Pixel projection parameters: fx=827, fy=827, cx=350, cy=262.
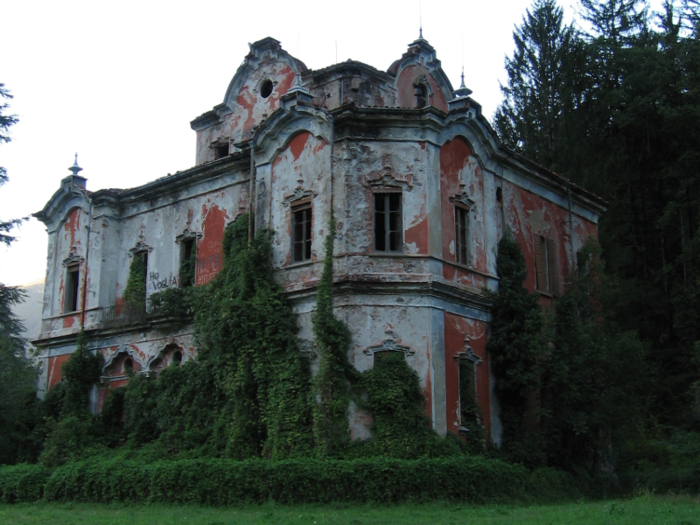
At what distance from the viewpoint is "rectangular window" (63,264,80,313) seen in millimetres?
28188

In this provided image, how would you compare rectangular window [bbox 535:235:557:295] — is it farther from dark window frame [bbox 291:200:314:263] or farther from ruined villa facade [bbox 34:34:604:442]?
dark window frame [bbox 291:200:314:263]

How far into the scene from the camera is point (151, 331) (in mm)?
25297

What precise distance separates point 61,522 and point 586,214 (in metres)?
19.9

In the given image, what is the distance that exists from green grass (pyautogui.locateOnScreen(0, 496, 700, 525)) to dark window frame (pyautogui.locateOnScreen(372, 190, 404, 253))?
6.63 metres

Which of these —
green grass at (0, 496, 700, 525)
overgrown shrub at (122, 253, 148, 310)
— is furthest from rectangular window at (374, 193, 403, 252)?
overgrown shrub at (122, 253, 148, 310)

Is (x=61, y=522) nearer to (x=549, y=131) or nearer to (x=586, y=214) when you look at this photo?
(x=586, y=214)

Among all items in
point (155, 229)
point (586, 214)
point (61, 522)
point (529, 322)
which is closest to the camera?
point (61, 522)

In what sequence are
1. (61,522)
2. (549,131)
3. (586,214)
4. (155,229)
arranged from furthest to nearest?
(549,131), (586,214), (155,229), (61,522)

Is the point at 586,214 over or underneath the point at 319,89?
underneath

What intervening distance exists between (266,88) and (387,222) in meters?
7.84

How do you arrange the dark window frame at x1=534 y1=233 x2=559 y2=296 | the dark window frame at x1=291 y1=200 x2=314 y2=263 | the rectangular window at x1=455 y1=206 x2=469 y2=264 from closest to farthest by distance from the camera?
1. the dark window frame at x1=291 y1=200 x2=314 y2=263
2. the rectangular window at x1=455 y1=206 x2=469 y2=264
3. the dark window frame at x1=534 y1=233 x2=559 y2=296

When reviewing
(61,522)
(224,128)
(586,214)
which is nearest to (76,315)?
(224,128)

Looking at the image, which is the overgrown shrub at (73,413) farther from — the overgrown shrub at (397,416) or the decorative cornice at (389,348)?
the decorative cornice at (389,348)

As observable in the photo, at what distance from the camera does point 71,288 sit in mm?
28469
